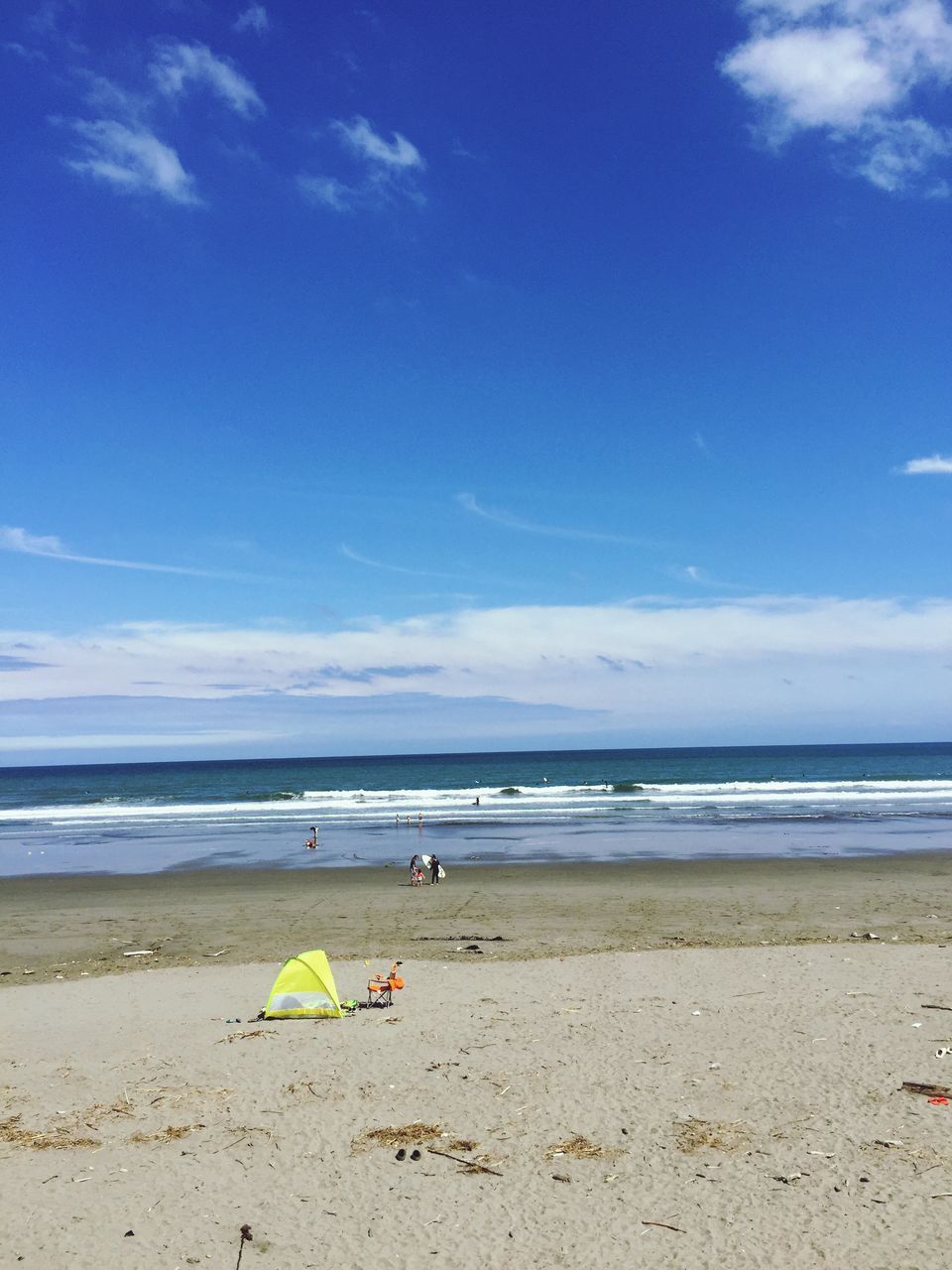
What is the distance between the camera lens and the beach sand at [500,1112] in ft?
19.9

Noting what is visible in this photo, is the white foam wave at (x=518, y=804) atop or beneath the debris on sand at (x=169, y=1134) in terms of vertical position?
beneath

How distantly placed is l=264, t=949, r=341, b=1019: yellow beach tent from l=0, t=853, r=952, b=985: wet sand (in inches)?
142

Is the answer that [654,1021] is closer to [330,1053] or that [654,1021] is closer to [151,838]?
[330,1053]

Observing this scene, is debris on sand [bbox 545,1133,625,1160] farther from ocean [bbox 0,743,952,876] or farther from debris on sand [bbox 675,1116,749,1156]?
ocean [bbox 0,743,952,876]

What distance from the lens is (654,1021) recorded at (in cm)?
1029

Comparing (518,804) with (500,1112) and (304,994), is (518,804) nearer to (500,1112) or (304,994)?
(304,994)

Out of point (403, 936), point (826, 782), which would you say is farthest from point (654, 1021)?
point (826, 782)

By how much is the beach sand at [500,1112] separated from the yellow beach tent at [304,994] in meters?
0.45

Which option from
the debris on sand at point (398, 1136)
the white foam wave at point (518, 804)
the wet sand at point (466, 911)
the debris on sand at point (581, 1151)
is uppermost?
the debris on sand at point (581, 1151)

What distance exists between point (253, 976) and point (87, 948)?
16.9 ft

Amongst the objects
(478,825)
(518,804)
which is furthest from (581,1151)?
(518,804)

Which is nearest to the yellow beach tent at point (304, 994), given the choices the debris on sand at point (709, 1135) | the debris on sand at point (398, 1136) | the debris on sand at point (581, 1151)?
the debris on sand at point (398, 1136)

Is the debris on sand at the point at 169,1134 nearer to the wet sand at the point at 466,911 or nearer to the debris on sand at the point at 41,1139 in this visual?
the debris on sand at the point at 41,1139

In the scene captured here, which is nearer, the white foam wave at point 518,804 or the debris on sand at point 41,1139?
the debris on sand at point 41,1139
